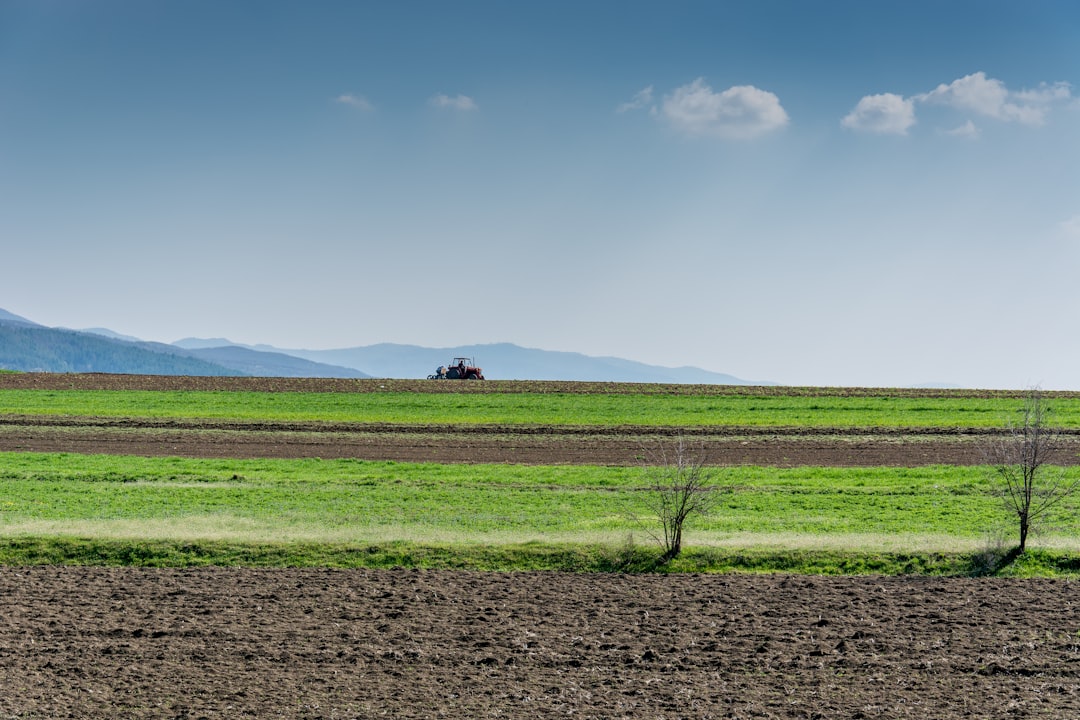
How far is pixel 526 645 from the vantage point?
15062mm

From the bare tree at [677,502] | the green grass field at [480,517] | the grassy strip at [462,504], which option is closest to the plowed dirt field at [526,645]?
the green grass field at [480,517]

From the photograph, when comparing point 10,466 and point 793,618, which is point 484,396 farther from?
point 793,618

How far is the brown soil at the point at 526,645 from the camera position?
12602 millimetres

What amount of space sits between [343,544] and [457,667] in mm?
8377

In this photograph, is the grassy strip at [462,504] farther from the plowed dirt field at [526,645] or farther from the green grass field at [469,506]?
the plowed dirt field at [526,645]

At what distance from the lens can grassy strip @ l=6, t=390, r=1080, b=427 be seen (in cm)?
5072

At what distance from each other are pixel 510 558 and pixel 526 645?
6.10 m

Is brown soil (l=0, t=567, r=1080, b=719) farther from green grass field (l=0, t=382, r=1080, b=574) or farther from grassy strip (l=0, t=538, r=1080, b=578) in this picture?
green grass field (l=0, t=382, r=1080, b=574)

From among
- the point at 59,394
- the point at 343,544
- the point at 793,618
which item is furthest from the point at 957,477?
the point at 59,394

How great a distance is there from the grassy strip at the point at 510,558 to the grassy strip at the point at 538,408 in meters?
26.7

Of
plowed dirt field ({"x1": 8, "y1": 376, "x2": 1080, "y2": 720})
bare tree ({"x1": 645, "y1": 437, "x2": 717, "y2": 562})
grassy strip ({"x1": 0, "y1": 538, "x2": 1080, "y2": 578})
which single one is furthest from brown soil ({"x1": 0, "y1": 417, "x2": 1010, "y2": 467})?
plowed dirt field ({"x1": 8, "y1": 376, "x2": 1080, "y2": 720})

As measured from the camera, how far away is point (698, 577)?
1966 cm

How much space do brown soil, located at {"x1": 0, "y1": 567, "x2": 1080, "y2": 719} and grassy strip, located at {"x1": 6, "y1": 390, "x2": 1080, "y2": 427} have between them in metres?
30.7

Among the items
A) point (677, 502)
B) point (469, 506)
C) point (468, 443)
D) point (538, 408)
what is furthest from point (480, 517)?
point (538, 408)
